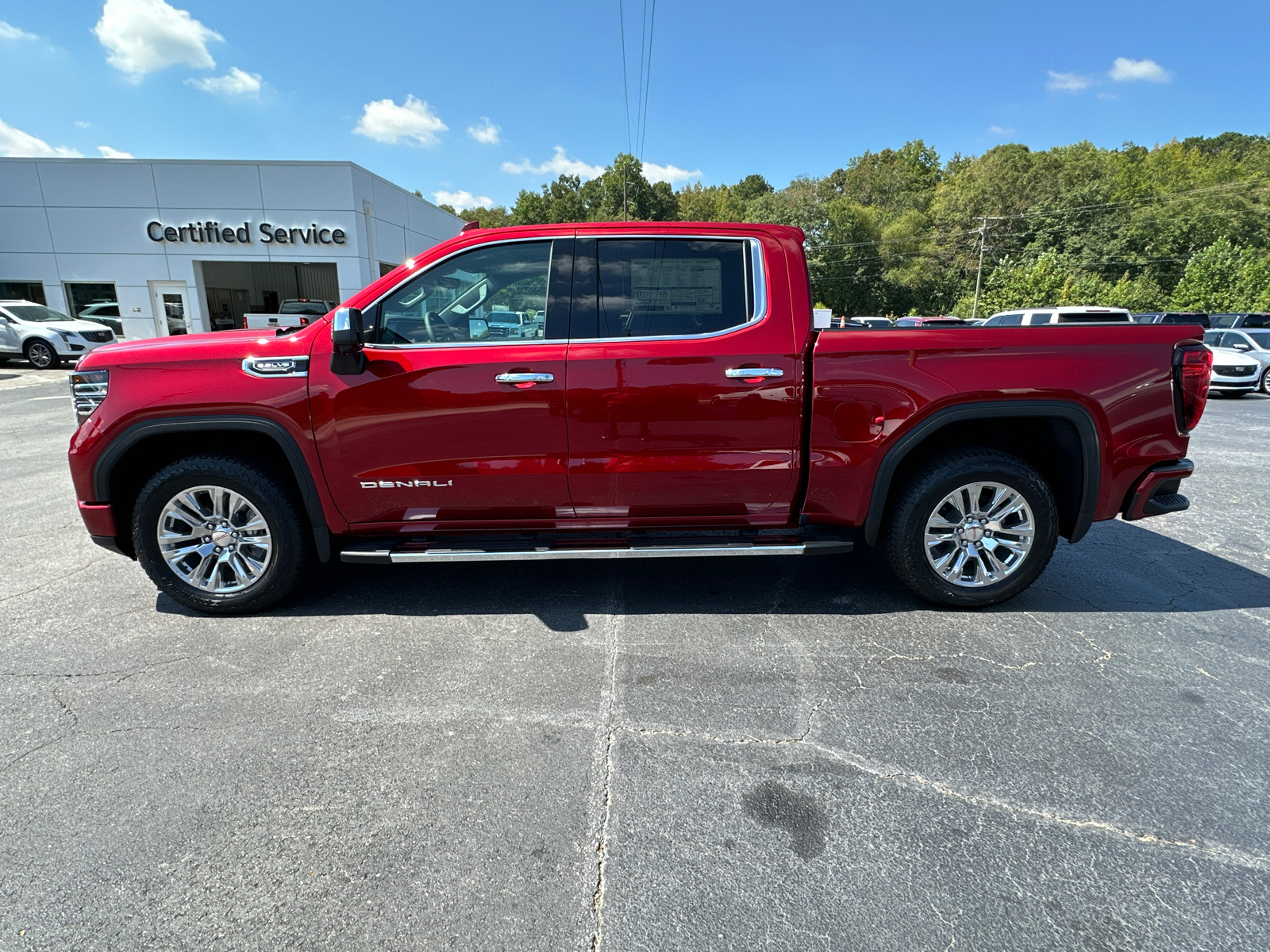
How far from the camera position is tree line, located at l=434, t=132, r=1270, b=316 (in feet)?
152

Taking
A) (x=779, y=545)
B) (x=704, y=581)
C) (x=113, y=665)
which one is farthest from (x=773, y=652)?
(x=113, y=665)

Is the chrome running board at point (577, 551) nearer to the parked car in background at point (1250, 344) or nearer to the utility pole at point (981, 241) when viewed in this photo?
the parked car in background at point (1250, 344)

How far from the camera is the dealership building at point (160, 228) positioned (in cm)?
2183

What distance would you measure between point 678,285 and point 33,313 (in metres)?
21.9

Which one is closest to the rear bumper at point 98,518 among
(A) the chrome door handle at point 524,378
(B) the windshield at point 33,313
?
(A) the chrome door handle at point 524,378

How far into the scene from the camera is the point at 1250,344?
634 inches

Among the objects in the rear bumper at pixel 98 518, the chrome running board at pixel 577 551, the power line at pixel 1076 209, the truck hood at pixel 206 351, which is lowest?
the chrome running board at pixel 577 551

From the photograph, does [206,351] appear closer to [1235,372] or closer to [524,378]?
[524,378]

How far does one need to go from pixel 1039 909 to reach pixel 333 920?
197 cm

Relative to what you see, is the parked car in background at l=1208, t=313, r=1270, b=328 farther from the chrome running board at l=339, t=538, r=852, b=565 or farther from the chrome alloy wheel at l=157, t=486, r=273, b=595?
the chrome alloy wheel at l=157, t=486, r=273, b=595

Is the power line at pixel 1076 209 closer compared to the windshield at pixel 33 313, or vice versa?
the windshield at pixel 33 313

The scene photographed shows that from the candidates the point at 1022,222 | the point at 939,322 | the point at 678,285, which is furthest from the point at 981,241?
the point at 678,285

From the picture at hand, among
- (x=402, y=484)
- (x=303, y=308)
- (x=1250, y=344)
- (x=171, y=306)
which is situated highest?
(x=171, y=306)

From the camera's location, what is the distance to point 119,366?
3.44 m
